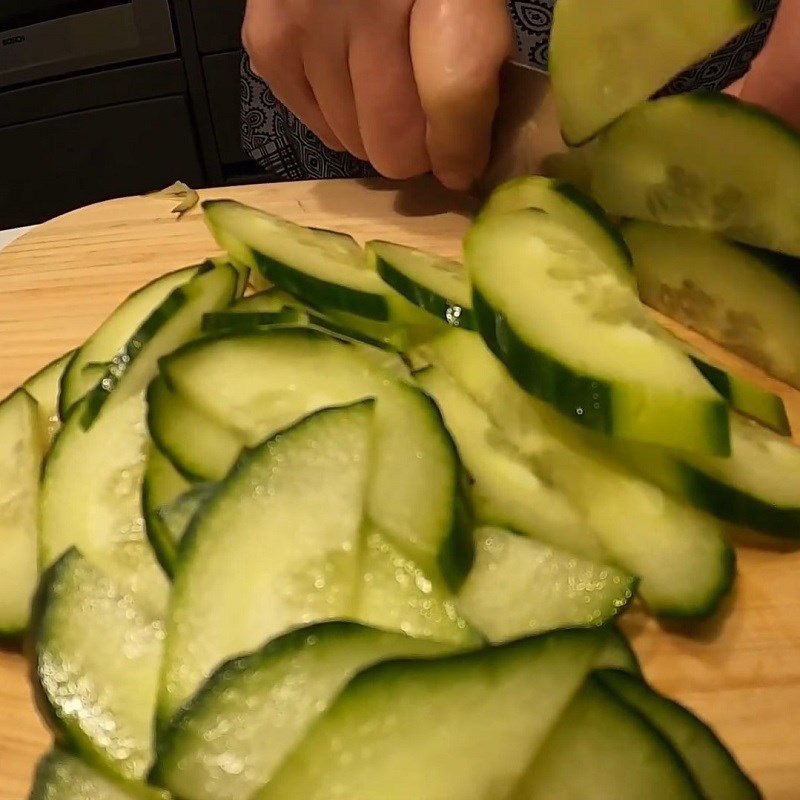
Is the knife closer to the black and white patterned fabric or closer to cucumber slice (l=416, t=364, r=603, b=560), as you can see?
the black and white patterned fabric

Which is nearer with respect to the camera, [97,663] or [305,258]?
[97,663]

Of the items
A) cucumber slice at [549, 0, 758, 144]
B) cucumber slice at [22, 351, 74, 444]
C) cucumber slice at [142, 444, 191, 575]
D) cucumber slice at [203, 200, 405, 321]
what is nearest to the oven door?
cucumber slice at [203, 200, 405, 321]

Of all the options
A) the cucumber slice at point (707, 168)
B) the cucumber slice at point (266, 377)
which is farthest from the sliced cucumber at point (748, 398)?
the cucumber slice at point (266, 377)

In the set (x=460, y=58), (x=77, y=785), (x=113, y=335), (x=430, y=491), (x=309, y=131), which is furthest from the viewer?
(x=309, y=131)

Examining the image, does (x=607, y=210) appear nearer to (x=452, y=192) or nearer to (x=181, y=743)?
(x=452, y=192)

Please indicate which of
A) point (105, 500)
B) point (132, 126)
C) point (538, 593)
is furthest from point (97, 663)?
point (132, 126)

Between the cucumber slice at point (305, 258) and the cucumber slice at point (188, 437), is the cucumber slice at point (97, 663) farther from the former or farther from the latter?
the cucumber slice at point (305, 258)

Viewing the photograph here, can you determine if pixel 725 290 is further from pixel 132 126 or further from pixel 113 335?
pixel 132 126
